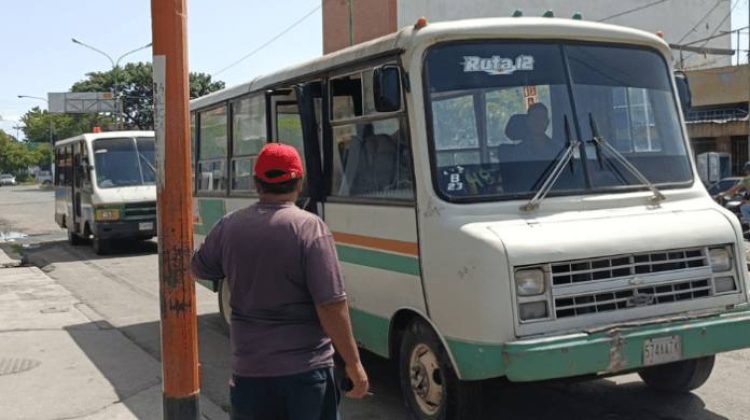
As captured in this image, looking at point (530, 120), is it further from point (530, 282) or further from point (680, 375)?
point (680, 375)

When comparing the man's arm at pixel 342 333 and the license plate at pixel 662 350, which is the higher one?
the man's arm at pixel 342 333

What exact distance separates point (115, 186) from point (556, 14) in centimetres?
3169

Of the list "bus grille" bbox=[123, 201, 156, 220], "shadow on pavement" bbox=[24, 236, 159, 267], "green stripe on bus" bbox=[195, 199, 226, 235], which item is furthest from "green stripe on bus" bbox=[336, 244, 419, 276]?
"shadow on pavement" bbox=[24, 236, 159, 267]

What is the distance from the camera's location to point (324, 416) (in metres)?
3.18

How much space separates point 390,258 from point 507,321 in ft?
3.79

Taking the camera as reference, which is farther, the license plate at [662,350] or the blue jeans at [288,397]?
the license plate at [662,350]

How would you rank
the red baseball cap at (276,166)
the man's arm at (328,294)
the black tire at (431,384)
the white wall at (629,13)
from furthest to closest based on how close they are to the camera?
the white wall at (629,13) < the black tire at (431,384) < the red baseball cap at (276,166) < the man's arm at (328,294)

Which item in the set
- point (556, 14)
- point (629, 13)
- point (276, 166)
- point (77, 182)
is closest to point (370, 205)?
point (276, 166)

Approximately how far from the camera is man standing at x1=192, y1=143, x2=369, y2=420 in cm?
304

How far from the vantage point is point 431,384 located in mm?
4922

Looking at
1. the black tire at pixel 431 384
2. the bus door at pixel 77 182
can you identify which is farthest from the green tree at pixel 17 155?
the black tire at pixel 431 384

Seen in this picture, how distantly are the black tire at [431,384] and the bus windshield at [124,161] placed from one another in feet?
41.1

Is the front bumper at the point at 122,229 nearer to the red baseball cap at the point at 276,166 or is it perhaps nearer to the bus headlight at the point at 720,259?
the bus headlight at the point at 720,259

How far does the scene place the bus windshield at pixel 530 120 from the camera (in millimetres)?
4891
